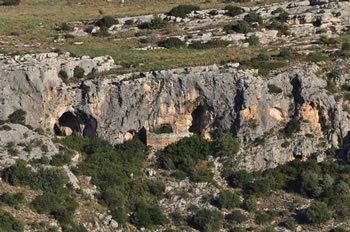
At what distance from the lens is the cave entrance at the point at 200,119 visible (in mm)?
60562

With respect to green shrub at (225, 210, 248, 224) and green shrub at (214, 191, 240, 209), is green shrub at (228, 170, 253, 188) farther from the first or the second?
green shrub at (225, 210, 248, 224)

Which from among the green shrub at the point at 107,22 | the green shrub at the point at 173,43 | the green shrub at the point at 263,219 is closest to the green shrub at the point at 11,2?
the green shrub at the point at 107,22

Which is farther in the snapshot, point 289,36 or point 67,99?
point 289,36

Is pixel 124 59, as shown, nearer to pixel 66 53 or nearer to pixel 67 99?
pixel 66 53

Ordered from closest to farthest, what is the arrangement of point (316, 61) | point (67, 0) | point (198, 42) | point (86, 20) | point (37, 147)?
point (37, 147)
point (316, 61)
point (198, 42)
point (86, 20)
point (67, 0)

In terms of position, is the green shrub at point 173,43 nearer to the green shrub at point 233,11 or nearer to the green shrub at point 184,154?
the green shrub at point 233,11

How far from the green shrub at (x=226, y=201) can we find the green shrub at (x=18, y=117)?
12989mm

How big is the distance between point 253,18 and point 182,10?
706 cm

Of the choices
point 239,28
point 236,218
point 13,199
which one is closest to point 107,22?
point 239,28

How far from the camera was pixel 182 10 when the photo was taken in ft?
266

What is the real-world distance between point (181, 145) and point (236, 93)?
15.7 ft

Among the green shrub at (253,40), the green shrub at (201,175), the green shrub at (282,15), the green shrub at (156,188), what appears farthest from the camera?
the green shrub at (282,15)

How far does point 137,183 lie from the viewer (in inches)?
2242

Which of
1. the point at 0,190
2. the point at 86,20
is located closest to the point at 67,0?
the point at 86,20
